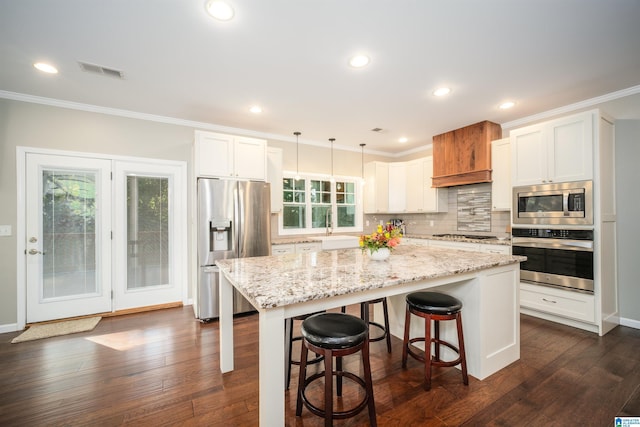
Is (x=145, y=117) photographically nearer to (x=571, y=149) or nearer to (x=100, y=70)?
(x=100, y=70)

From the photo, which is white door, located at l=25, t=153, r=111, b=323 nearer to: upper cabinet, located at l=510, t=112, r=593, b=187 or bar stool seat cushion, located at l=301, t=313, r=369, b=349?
bar stool seat cushion, located at l=301, t=313, r=369, b=349

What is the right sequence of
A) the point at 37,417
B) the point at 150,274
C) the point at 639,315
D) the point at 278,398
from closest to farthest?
the point at 278,398
the point at 37,417
the point at 639,315
the point at 150,274

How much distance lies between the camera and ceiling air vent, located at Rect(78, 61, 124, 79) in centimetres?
248

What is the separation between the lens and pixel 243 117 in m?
3.78

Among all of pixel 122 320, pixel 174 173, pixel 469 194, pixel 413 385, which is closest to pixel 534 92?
pixel 469 194

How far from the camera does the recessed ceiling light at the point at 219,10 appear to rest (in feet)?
5.77

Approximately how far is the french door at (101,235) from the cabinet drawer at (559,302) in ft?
14.8

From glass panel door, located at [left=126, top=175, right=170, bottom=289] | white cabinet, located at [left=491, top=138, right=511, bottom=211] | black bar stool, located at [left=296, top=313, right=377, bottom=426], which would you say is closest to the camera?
black bar stool, located at [left=296, top=313, right=377, bottom=426]

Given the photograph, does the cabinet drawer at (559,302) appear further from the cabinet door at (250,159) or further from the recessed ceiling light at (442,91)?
the cabinet door at (250,159)

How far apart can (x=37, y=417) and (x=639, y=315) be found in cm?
538

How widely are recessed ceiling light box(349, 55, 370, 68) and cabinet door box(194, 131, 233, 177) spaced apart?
1.96 metres

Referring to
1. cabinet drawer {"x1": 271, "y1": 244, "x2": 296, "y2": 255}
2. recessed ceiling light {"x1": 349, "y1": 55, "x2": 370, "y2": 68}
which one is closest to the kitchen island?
cabinet drawer {"x1": 271, "y1": 244, "x2": 296, "y2": 255}

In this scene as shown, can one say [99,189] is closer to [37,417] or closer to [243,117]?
[243,117]

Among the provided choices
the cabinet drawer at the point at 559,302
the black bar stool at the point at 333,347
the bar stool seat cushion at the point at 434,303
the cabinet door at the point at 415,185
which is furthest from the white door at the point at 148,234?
the cabinet drawer at the point at 559,302
